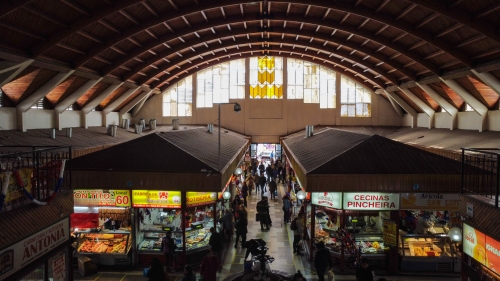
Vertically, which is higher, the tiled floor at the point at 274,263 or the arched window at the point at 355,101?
the arched window at the point at 355,101

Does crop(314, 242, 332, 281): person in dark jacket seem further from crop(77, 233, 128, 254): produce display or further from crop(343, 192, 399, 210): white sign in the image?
crop(77, 233, 128, 254): produce display

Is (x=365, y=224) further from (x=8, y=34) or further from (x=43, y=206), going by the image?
(x=8, y=34)

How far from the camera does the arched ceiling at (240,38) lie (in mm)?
14961

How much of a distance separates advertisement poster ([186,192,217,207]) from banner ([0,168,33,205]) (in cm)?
558

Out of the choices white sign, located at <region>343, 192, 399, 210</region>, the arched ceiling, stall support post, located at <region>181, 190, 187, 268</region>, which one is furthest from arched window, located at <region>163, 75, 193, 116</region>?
white sign, located at <region>343, 192, 399, 210</region>

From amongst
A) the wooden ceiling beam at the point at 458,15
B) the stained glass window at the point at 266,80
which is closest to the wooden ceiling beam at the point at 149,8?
the wooden ceiling beam at the point at 458,15

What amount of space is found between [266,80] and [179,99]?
7540mm

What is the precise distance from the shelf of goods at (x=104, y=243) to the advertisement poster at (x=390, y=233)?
25.9ft

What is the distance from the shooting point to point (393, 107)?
3384cm

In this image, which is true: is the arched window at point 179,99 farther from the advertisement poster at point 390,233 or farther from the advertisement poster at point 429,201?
the advertisement poster at point 429,201

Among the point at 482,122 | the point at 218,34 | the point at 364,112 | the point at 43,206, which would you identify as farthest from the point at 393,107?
the point at 43,206

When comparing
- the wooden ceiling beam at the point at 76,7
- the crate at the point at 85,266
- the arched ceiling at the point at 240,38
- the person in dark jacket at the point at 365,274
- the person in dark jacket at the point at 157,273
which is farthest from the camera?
the arched ceiling at the point at 240,38

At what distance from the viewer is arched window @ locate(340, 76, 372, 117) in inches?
1337

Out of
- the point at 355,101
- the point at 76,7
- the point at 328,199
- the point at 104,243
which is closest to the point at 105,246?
the point at 104,243
